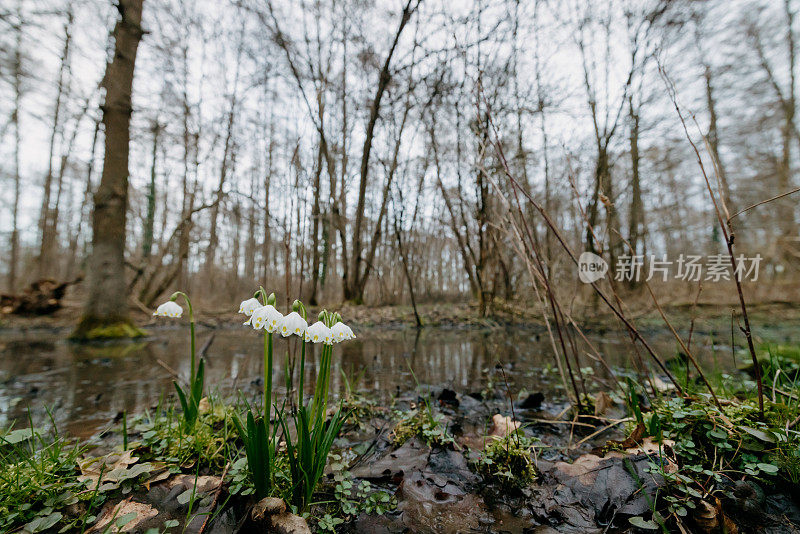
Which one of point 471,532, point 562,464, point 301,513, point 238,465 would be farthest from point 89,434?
point 562,464

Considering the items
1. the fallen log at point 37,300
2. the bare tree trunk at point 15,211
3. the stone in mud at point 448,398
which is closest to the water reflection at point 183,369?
the stone in mud at point 448,398

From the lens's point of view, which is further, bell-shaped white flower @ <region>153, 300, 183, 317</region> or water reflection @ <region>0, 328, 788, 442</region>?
water reflection @ <region>0, 328, 788, 442</region>

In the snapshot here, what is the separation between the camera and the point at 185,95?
10.8 meters

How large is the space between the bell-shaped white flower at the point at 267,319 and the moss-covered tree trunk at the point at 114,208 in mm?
7052

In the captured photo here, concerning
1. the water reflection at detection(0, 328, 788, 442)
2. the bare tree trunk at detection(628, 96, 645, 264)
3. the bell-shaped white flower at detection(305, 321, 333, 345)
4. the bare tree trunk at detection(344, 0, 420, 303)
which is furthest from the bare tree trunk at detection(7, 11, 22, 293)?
the bare tree trunk at detection(628, 96, 645, 264)

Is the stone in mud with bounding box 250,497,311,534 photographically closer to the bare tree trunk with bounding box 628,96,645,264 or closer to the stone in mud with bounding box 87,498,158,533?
the stone in mud with bounding box 87,498,158,533

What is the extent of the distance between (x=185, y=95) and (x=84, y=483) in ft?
42.9

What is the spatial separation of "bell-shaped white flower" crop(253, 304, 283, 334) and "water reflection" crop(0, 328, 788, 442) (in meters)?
0.66

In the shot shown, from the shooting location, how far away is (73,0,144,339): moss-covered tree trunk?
610 centimetres

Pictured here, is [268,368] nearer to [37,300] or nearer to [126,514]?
[126,514]

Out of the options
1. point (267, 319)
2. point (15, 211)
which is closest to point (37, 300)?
point (15, 211)

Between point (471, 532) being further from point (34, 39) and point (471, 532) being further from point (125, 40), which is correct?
point (125, 40)

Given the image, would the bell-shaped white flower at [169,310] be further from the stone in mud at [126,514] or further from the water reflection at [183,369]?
the stone in mud at [126,514]

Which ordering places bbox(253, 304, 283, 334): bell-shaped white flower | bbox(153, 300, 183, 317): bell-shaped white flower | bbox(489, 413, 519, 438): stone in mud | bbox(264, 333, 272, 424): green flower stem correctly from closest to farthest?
bbox(253, 304, 283, 334): bell-shaped white flower, bbox(264, 333, 272, 424): green flower stem, bbox(153, 300, 183, 317): bell-shaped white flower, bbox(489, 413, 519, 438): stone in mud
